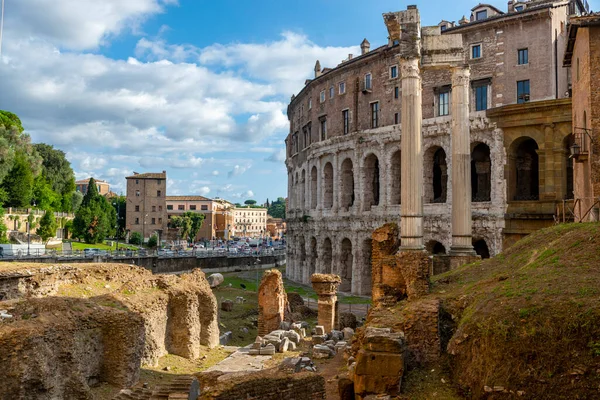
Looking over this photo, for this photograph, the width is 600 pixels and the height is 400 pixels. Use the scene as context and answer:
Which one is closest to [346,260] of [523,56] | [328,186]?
[328,186]

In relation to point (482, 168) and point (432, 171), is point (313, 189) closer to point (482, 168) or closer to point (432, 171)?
point (432, 171)

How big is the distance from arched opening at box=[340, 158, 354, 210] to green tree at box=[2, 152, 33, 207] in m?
33.5

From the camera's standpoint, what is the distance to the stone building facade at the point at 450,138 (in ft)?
88.2

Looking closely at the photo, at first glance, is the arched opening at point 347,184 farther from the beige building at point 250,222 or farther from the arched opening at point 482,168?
the beige building at point 250,222

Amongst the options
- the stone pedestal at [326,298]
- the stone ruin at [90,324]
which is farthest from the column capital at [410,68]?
the stone ruin at [90,324]

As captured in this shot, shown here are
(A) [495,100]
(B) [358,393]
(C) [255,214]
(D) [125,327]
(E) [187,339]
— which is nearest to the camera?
(B) [358,393]

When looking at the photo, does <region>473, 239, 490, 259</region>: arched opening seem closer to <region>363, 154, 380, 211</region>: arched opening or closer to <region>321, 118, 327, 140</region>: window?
<region>363, 154, 380, 211</region>: arched opening

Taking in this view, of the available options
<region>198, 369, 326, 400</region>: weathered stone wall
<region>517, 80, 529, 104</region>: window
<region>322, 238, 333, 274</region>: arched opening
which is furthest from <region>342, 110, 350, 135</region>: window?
<region>198, 369, 326, 400</region>: weathered stone wall

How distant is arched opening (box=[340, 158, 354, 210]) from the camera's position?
3781cm

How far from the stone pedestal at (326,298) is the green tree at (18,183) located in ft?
134

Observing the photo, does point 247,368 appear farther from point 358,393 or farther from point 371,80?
point 371,80

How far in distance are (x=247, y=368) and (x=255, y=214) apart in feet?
452

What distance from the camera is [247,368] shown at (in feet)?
56.7

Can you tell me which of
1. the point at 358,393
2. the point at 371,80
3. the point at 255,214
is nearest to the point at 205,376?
the point at 358,393
